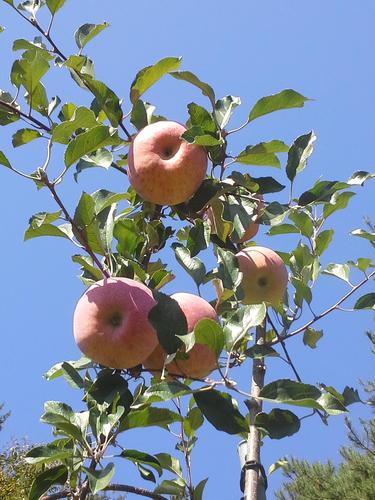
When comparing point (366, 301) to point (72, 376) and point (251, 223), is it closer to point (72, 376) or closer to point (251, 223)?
point (251, 223)

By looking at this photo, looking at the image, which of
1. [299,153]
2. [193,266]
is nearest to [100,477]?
[193,266]

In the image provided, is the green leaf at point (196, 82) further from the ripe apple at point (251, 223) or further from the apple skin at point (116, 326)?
the apple skin at point (116, 326)

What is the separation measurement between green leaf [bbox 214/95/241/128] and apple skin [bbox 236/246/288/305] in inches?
11.2

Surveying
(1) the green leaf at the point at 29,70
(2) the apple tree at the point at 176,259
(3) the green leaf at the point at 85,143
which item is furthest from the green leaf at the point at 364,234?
(1) the green leaf at the point at 29,70

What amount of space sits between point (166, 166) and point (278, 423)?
0.52 m

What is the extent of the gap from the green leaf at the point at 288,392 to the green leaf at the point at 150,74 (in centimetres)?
70

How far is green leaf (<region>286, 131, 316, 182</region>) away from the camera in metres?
1.50

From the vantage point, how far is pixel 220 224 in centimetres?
139

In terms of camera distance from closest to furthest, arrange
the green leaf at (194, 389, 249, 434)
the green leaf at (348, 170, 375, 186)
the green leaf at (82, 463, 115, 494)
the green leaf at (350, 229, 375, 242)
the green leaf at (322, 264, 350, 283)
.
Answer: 1. the green leaf at (82, 463, 115, 494)
2. the green leaf at (194, 389, 249, 434)
3. the green leaf at (348, 170, 375, 186)
4. the green leaf at (350, 229, 375, 242)
5. the green leaf at (322, 264, 350, 283)

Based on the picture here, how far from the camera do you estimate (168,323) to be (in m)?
1.06

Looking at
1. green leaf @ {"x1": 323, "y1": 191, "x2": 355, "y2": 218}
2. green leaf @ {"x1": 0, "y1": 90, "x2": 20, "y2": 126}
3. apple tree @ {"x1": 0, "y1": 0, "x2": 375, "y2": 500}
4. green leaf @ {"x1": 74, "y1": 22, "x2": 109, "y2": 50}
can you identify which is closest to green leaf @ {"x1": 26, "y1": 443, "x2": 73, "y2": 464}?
apple tree @ {"x1": 0, "y1": 0, "x2": 375, "y2": 500}

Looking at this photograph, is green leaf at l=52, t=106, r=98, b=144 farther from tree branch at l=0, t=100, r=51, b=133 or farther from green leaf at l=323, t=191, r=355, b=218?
green leaf at l=323, t=191, r=355, b=218

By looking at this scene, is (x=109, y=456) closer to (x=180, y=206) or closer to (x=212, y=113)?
(x=180, y=206)

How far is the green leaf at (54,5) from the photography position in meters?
1.57
